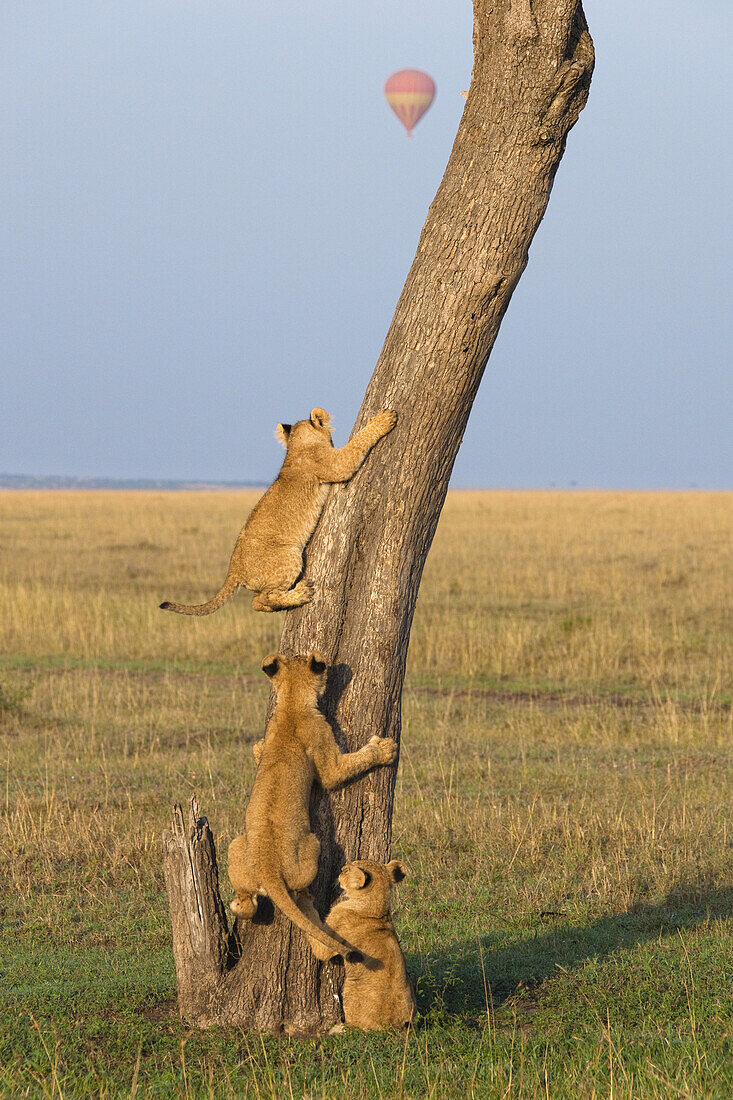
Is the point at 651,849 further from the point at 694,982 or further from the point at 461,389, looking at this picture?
the point at 461,389

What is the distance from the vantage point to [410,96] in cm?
4838

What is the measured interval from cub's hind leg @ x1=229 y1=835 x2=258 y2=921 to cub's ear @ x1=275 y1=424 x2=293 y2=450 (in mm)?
2198

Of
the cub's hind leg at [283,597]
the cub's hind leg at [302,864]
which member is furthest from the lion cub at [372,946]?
the cub's hind leg at [283,597]

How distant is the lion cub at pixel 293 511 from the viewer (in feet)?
16.7

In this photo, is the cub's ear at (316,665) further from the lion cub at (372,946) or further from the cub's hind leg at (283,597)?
the lion cub at (372,946)

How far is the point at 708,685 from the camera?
48.3 ft

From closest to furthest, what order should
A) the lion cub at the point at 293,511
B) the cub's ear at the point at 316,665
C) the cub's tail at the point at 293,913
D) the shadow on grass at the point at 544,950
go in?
the cub's tail at the point at 293,913
the cub's ear at the point at 316,665
the lion cub at the point at 293,511
the shadow on grass at the point at 544,950

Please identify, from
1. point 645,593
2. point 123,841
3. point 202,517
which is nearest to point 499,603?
point 645,593

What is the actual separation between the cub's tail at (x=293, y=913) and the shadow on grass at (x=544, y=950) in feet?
3.32

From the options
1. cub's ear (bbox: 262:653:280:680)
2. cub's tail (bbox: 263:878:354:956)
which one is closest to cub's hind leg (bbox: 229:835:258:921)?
cub's tail (bbox: 263:878:354:956)

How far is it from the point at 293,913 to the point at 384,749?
0.78m

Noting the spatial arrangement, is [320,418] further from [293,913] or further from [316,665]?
[293,913]

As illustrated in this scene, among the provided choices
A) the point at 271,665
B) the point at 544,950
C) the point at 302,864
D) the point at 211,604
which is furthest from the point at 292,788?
the point at 544,950

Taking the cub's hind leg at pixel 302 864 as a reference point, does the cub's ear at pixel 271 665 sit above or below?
above
